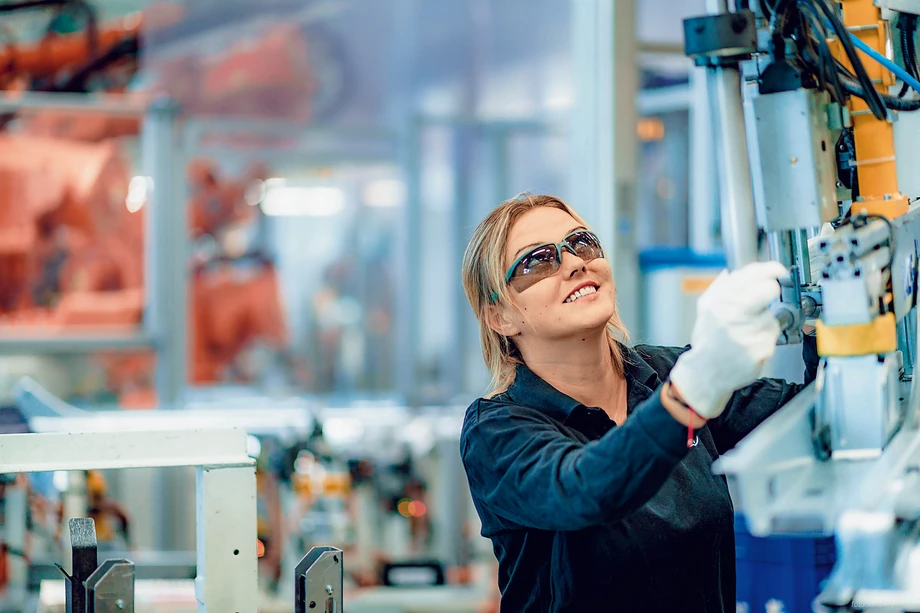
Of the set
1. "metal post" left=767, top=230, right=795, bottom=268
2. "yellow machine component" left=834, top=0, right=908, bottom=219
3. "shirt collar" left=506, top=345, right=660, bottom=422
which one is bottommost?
"shirt collar" left=506, top=345, right=660, bottom=422

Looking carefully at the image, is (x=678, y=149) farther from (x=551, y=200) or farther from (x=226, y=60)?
(x=551, y=200)

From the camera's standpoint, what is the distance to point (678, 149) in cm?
767

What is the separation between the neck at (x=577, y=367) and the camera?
1973mm

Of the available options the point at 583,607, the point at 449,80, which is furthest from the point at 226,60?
the point at 583,607

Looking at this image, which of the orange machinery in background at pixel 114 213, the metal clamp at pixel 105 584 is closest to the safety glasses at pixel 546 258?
the metal clamp at pixel 105 584

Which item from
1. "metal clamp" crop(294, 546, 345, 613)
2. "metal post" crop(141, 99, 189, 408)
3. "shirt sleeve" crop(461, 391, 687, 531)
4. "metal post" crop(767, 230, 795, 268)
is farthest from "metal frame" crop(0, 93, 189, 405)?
"metal post" crop(767, 230, 795, 268)

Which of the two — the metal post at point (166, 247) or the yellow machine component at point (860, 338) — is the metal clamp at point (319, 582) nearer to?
the yellow machine component at point (860, 338)

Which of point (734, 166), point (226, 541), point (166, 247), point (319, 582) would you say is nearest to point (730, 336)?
point (734, 166)

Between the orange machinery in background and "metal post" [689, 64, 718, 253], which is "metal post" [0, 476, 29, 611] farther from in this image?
"metal post" [689, 64, 718, 253]

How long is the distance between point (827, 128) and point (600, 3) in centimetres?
243

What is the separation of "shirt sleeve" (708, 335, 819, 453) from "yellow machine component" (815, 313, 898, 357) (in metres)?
0.64

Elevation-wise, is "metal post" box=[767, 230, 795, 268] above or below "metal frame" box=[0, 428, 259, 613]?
above

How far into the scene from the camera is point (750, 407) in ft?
6.86

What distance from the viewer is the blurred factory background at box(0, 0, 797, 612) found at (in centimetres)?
490
